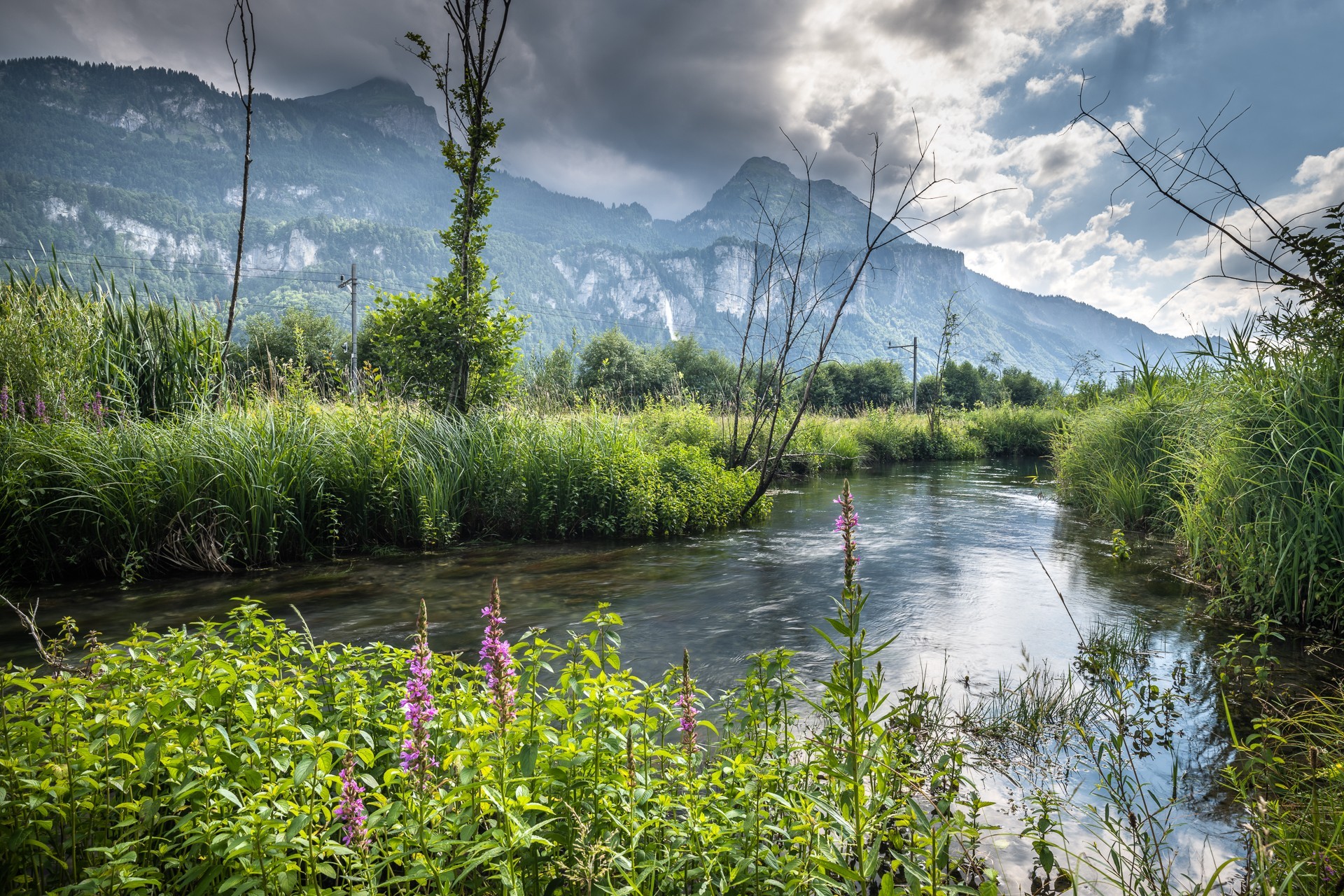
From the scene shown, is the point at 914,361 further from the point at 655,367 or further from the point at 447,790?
the point at 447,790

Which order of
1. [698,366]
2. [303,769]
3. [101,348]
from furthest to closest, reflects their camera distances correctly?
[698,366] < [101,348] < [303,769]

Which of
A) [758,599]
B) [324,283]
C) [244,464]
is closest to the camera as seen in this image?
[758,599]

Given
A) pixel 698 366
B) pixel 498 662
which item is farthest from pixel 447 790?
pixel 698 366

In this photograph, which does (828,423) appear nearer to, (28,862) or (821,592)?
(821,592)

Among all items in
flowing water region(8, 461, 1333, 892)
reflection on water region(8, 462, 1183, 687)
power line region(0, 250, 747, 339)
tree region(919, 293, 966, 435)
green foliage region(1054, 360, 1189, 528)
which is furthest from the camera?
power line region(0, 250, 747, 339)

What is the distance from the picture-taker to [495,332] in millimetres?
10164

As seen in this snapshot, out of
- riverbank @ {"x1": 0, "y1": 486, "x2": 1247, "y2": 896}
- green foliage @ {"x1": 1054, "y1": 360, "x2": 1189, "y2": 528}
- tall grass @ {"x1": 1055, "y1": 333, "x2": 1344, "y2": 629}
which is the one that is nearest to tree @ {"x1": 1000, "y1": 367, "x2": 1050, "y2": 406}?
green foliage @ {"x1": 1054, "y1": 360, "x2": 1189, "y2": 528}

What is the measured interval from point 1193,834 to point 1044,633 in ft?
10.0

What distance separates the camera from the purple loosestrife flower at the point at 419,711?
1339 millimetres

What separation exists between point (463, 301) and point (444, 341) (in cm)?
74

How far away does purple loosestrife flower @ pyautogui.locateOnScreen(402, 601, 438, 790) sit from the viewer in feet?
4.39

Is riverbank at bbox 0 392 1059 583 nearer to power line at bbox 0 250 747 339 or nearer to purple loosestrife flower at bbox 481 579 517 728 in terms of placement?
purple loosestrife flower at bbox 481 579 517 728

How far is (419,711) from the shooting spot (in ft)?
4.72

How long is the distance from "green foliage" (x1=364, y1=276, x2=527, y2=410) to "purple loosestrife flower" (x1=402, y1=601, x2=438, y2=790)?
28.5ft
